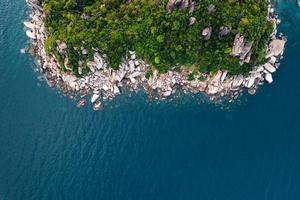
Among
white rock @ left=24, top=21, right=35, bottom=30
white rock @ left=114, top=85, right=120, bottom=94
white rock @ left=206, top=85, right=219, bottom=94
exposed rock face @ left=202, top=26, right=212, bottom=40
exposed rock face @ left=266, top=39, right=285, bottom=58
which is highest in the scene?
white rock @ left=24, top=21, right=35, bottom=30

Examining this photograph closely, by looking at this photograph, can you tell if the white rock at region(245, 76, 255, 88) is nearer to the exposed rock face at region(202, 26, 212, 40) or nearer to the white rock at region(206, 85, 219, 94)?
the white rock at region(206, 85, 219, 94)

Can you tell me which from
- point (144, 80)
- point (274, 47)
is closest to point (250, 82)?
point (274, 47)

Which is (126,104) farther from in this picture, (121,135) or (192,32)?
(192,32)

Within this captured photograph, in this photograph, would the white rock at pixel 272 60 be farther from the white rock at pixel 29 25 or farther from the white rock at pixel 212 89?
the white rock at pixel 29 25

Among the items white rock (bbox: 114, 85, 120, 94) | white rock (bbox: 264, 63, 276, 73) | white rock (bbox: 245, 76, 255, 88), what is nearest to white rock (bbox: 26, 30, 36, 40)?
white rock (bbox: 114, 85, 120, 94)

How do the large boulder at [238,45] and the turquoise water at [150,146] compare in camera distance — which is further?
the large boulder at [238,45]

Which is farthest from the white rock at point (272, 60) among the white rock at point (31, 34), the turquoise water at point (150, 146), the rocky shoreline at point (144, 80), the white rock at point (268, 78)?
the white rock at point (31, 34)

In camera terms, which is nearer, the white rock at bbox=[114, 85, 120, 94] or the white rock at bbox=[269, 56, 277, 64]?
the white rock at bbox=[114, 85, 120, 94]
